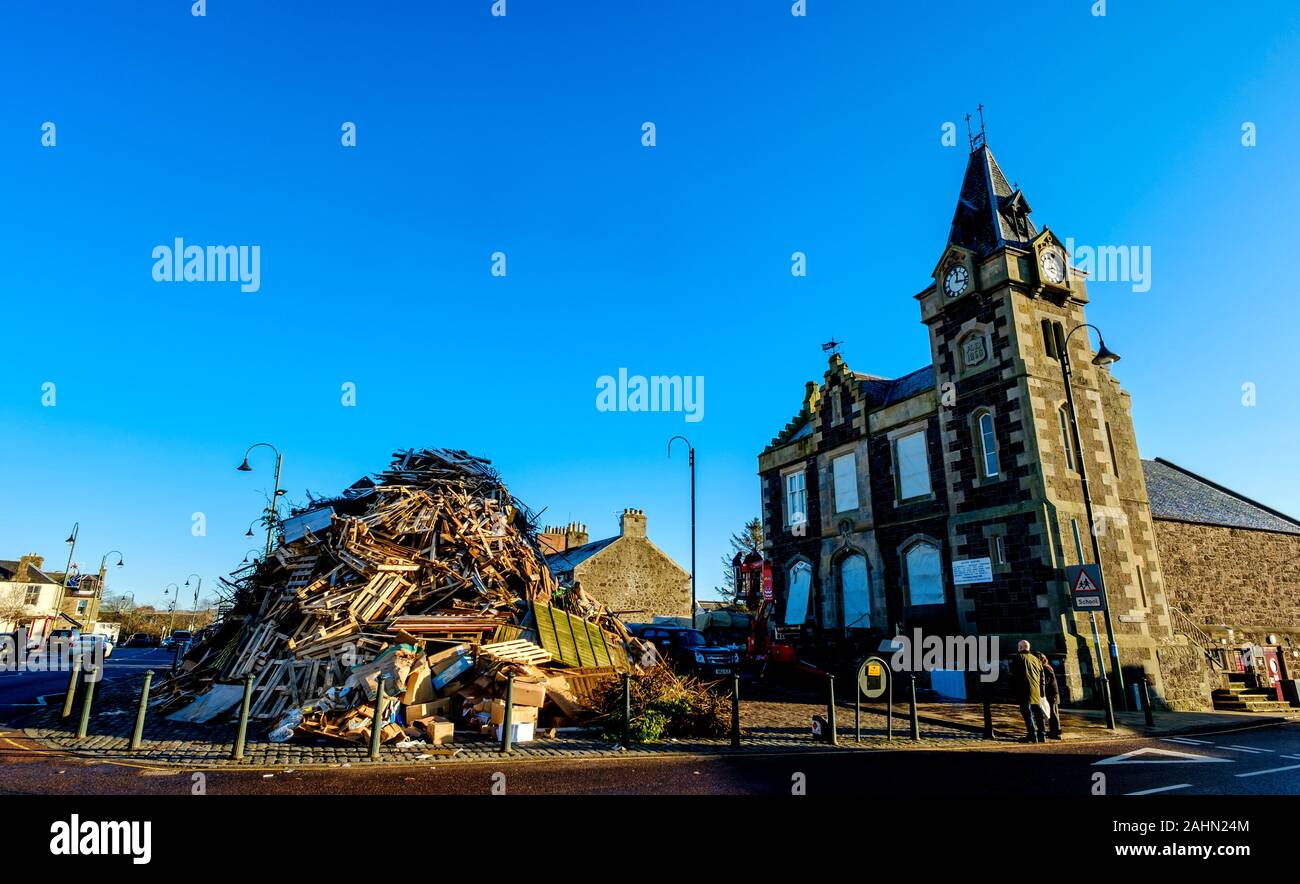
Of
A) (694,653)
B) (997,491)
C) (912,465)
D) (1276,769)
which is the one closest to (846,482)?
(912,465)

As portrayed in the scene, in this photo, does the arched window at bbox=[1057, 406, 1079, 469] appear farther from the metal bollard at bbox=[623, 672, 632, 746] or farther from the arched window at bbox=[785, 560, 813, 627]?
the metal bollard at bbox=[623, 672, 632, 746]

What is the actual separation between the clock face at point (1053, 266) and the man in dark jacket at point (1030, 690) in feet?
44.3

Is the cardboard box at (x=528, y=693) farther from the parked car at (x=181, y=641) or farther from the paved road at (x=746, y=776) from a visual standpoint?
the parked car at (x=181, y=641)

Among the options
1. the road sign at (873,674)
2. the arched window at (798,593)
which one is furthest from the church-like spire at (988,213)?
the road sign at (873,674)

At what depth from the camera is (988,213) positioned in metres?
22.2

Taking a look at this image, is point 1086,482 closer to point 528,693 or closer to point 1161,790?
point 1161,790

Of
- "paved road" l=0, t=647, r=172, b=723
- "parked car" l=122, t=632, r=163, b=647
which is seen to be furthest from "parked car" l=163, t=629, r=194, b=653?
"parked car" l=122, t=632, r=163, b=647

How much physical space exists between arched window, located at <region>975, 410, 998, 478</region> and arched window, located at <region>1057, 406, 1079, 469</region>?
1778 mm

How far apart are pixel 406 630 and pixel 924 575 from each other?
16033mm

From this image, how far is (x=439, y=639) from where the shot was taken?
1326 cm

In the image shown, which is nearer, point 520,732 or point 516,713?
point 520,732

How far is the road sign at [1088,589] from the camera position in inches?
555
